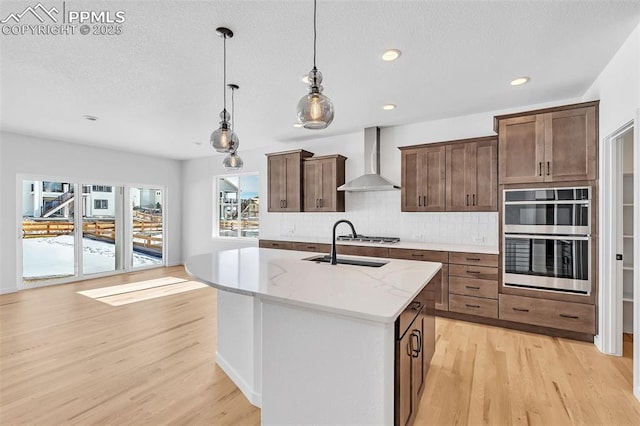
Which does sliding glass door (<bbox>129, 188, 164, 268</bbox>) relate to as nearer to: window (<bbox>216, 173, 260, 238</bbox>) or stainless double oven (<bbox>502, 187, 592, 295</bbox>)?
window (<bbox>216, 173, 260, 238</bbox>)

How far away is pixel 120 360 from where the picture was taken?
2.72m

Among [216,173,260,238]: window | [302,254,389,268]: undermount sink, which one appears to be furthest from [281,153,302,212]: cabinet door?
[302,254,389,268]: undermount sink

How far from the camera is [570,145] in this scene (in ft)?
10.3

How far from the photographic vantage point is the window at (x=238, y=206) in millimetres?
6641

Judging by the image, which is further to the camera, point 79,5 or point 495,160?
point 495,160

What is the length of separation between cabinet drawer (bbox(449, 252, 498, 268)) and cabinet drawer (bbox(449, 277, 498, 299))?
20 centimetres

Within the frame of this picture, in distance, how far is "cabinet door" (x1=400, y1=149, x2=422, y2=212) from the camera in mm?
4297

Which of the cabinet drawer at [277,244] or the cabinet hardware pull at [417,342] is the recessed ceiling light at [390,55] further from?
the cabinet drawer at [277,244]

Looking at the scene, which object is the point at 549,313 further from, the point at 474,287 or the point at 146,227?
the point at 146,227

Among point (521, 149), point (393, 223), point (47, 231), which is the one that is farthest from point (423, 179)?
point (47, 231)

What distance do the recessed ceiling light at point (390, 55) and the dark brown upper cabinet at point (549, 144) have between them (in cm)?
163

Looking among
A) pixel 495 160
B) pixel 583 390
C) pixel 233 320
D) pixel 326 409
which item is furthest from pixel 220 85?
pixel 583 390

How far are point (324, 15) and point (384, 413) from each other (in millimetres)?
2385

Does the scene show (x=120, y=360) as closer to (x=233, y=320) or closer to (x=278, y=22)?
(x=233, y=320)
